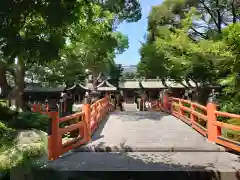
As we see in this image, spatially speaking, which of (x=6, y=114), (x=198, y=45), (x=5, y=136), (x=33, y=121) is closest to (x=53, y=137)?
(x=5, y=136)

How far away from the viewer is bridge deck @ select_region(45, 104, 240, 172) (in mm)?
6828

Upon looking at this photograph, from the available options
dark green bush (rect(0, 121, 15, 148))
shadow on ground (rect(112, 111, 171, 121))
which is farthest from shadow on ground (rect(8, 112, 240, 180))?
shadow on ground (rect(112, 111, 171, 121))

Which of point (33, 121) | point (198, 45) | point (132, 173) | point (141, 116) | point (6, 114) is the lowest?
point (132, 173)

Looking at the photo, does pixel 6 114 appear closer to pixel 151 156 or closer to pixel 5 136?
pixel 5 136

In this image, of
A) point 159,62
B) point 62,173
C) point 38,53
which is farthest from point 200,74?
point 38,53

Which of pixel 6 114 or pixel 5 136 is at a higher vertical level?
pixel 6 114

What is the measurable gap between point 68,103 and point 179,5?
13699 mm

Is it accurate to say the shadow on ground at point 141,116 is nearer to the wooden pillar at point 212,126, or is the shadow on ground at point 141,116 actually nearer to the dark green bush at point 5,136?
the wooden pillar at point 212,126

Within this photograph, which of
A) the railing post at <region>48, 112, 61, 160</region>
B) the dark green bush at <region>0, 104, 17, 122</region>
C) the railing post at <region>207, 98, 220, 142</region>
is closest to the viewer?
the railing post at <region>48, 112, 61, 160</region>

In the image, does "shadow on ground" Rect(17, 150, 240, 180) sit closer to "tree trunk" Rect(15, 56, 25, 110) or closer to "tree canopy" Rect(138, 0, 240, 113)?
"tree canopy" Rect(138, 0, 240, 113)

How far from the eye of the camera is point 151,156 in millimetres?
7973

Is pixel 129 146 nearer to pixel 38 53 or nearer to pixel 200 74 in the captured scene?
pixel 38 53

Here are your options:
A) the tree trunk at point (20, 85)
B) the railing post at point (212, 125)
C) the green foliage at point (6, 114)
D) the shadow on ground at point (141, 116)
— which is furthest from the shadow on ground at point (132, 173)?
the tree trunk at point (20, 85)

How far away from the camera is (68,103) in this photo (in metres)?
22.7
